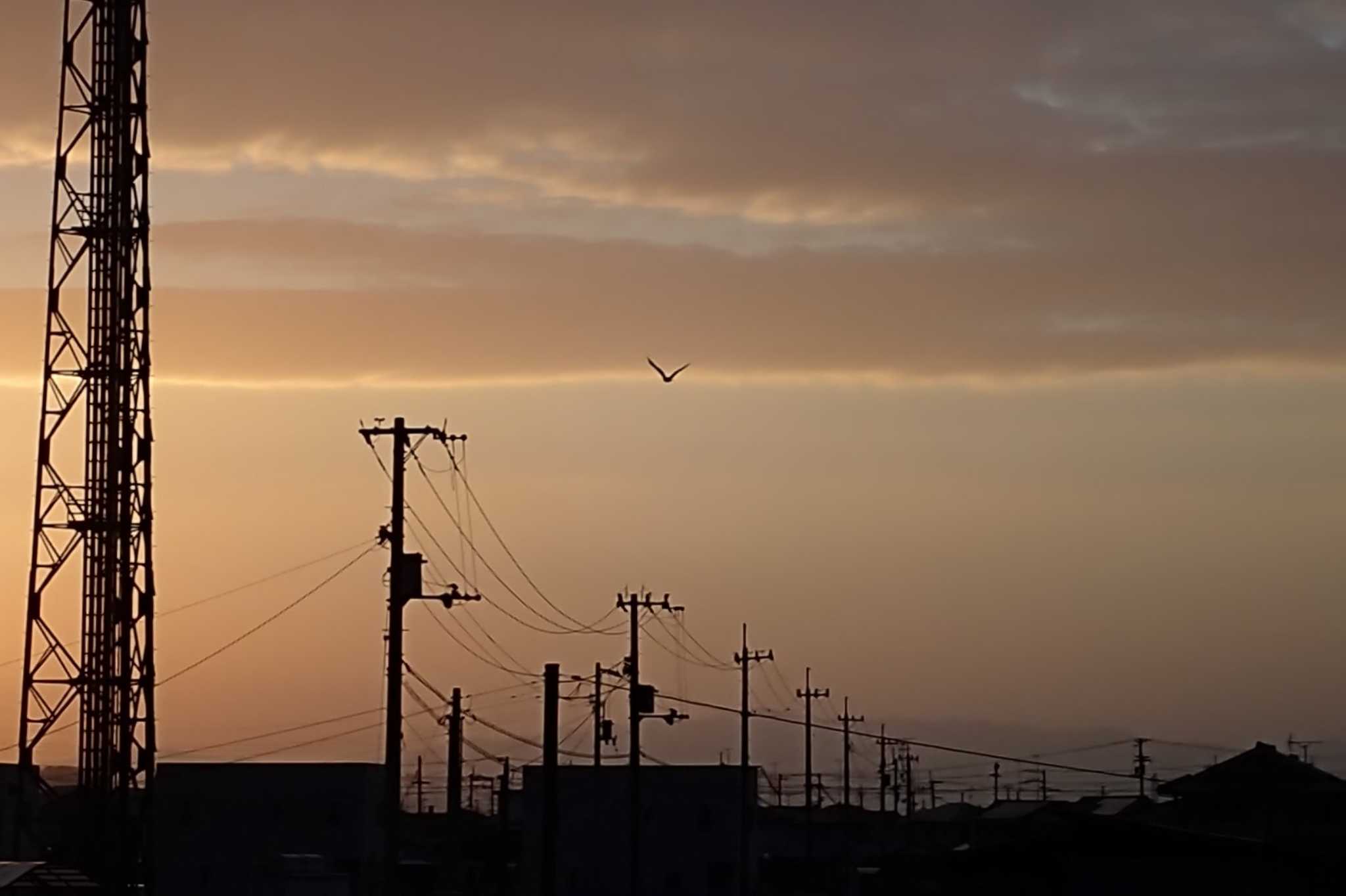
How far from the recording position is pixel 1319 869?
4006cm

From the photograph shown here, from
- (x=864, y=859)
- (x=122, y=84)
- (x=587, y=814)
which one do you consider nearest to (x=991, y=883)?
(x=122, y=84)

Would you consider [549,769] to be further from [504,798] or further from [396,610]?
[504,798]

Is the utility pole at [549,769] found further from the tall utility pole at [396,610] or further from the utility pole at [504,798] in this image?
the utility pole at [504,798]

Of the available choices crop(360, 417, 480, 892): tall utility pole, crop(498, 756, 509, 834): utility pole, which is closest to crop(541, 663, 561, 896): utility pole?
crop(360, 417, 480, 892): tall utility pole

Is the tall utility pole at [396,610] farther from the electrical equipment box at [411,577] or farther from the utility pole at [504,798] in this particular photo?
the utility pole at [504,798]

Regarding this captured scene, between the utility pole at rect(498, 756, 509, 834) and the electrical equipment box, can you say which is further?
the utility pole at rect(498, 756, 509, 834)

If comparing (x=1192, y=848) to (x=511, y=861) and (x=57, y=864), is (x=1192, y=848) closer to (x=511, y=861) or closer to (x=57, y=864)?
(x=57, y=864)

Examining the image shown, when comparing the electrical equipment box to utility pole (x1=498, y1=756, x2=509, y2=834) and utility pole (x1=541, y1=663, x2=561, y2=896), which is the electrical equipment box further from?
utility pole (x1=498, y1=756, x2=509, y2=834)

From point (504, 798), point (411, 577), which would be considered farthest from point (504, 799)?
point (411, 577)

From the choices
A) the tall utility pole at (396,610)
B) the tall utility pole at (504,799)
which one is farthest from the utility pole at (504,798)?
the tall utility pole at (396,610)

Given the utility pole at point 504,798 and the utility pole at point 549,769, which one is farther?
the utility pole at point 504,798

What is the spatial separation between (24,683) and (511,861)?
53657 millimetres

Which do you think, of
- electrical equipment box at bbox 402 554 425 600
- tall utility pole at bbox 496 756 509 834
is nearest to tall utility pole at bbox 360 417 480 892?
electrical equipment box at bbox 402 554 425 600

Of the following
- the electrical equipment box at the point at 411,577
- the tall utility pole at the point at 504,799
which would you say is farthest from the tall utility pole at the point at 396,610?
the tall utility pole at the point at 504,799
